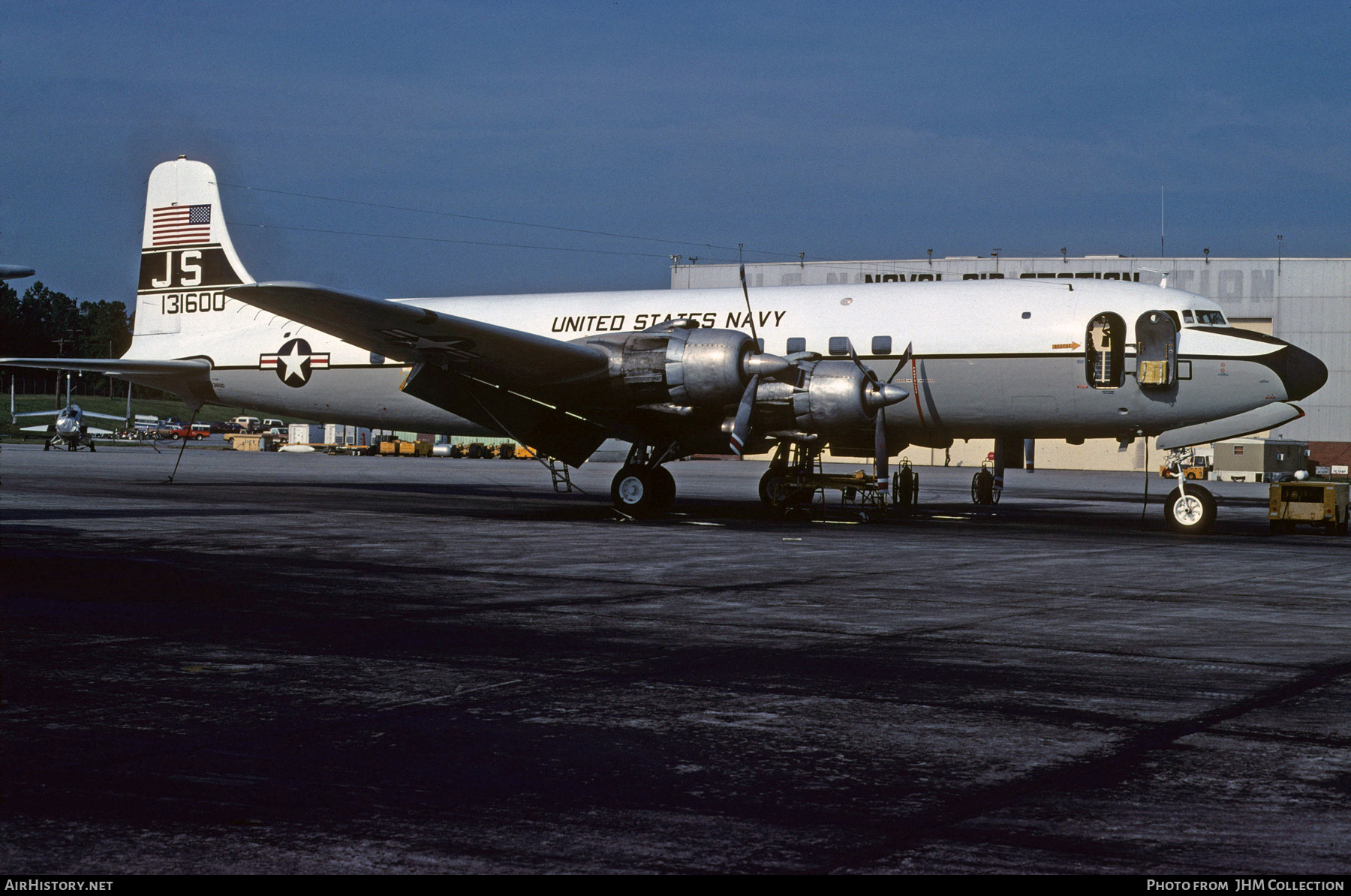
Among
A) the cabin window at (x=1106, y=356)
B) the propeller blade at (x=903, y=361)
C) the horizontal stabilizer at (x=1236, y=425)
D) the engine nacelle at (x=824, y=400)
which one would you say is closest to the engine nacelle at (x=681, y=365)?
the engine nacelle at (x=824, y=400)

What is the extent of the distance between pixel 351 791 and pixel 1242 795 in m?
3.81

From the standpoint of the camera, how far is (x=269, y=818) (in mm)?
4715

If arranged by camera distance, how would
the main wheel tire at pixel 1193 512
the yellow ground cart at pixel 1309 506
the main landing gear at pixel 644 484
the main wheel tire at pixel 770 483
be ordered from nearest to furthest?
1. the main wheel tire at pixel 1193 512
2. the main landing gear at pixel 644 484
3. the yellow ground cart at pixel 1309 506
4. the main wheel tire at pixel 770 483

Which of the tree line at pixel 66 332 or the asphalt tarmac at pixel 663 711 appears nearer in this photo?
the asphalt tarmac at pixel 663 711

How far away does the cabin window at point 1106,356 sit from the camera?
21875 mm

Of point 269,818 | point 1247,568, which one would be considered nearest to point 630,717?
point 269,818

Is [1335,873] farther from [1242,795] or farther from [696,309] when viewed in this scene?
[696,309]

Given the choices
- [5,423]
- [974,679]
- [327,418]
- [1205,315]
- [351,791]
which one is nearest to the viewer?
[351,791]

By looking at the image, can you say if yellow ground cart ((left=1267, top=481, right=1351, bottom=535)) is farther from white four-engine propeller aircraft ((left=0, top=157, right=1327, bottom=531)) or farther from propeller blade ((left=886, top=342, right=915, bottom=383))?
propeller blade ((left=886, top=342, right=915, bottom=383))

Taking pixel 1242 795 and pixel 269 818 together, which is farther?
pixel 1242 795

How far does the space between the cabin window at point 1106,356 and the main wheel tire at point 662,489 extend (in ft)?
26.1

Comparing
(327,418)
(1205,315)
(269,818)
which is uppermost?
(1205,315)

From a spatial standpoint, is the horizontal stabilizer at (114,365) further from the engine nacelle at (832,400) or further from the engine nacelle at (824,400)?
the engine nacelle at (832,400)

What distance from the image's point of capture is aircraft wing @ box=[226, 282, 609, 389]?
754 inches
